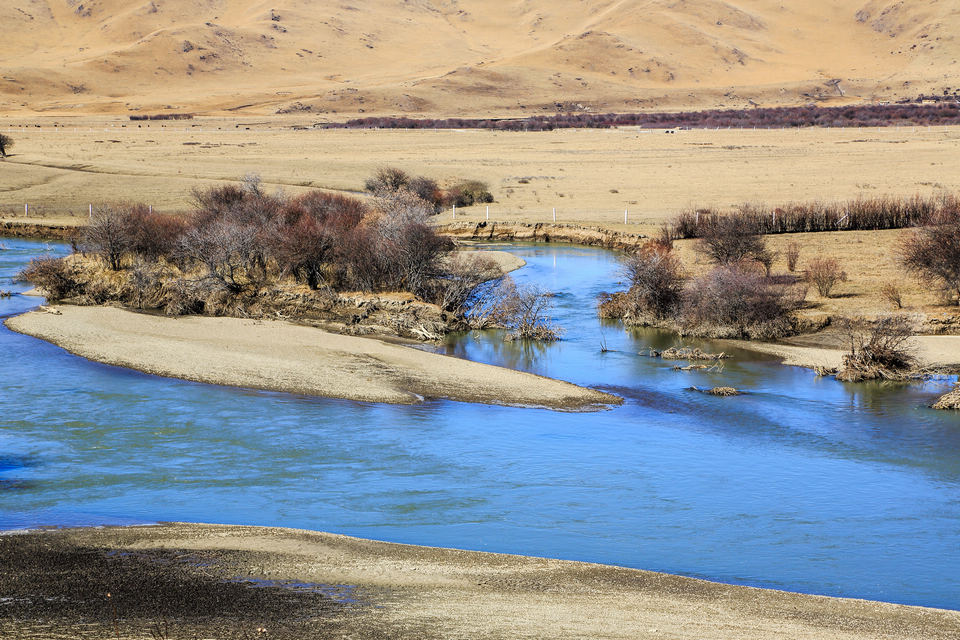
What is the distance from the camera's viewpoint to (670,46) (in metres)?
174

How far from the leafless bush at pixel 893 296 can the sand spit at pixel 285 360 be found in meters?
10.9

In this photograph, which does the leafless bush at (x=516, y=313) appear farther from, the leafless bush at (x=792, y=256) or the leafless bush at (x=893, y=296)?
the leafless bush at (x=893, y=296)

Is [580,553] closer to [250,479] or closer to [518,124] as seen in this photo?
[250,479]

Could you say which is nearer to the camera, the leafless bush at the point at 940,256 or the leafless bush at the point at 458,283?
the leafless bush at the point at 940,256

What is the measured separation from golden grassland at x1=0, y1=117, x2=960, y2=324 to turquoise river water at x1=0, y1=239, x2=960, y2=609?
30.4ft

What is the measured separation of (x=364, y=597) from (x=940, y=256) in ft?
74.0

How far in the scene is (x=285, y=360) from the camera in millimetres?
25625

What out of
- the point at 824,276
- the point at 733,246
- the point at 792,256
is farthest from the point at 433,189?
the point at 824,276

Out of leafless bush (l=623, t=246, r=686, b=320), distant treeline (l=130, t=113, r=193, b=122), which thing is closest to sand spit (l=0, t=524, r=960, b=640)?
leafless bush (l=623, t=246, r=686, b=320)

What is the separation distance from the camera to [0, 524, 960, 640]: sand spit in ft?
36.5

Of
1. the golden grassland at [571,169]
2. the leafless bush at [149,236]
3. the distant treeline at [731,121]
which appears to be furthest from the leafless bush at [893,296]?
the distant treeline at [731,121]

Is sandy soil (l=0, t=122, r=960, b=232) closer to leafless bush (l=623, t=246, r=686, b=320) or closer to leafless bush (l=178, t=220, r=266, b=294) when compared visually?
leafless bush (l=623, t=246, r=686, b=320)

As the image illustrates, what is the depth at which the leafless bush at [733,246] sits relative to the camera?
3541 cm

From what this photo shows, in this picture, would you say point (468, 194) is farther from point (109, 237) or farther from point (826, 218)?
point (109, 237)
